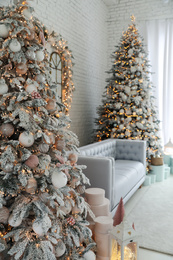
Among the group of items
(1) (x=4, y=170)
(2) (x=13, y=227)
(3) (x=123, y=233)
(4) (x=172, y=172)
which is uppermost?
(1) (x=4, y=170)

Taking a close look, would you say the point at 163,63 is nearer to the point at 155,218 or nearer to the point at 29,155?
the point at 155,218

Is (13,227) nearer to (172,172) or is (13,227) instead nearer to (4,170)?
(4,170)

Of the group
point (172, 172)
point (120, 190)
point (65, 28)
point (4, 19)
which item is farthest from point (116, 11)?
point (4, 19)

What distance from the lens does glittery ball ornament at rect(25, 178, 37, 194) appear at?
1457 mm

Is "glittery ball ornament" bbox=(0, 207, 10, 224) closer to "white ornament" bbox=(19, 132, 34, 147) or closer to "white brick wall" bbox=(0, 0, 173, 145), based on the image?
"white ornament" bbox=(19, 132, 34, 147)

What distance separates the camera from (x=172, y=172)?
215 inches

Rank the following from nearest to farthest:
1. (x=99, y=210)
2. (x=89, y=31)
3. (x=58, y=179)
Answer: (x=58, y=179), (x=99, y=210), (x=89, y=31)

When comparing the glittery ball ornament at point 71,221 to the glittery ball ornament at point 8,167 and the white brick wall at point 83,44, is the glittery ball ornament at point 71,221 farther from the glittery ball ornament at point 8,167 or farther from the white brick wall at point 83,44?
the white brick wall at point 83,44

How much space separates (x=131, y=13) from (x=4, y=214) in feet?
19.4

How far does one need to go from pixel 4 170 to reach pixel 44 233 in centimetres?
44

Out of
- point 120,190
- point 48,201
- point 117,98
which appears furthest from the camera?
point 117,98

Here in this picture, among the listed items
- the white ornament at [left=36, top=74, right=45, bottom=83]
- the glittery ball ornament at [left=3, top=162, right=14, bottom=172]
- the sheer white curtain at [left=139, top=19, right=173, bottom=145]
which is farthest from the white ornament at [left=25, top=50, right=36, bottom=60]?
the sheer white curtain at [left=139, top=19, right=173, bottom=145]

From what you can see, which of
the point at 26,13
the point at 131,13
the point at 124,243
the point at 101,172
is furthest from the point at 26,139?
the point at 131,13

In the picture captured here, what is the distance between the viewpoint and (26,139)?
58.1 inches
